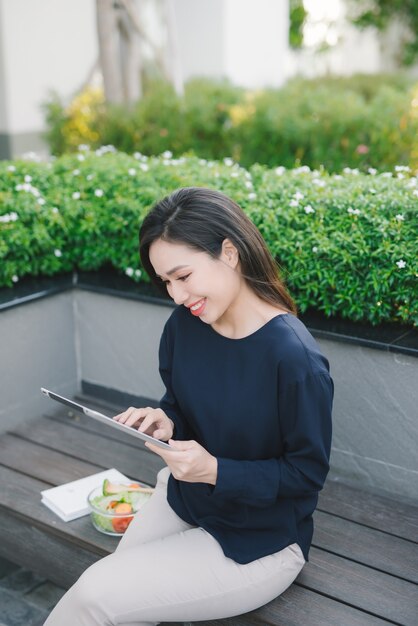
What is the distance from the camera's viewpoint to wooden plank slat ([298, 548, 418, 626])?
2.02 metres

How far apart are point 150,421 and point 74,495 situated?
26.1 inches

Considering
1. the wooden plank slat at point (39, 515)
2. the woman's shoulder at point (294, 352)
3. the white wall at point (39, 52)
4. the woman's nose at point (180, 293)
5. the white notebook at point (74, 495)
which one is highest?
the white wall at point (39, 52)

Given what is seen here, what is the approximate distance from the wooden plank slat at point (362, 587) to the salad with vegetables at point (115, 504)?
547mm

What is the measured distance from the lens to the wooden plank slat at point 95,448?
284cm

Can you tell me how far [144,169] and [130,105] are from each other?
3081 mm

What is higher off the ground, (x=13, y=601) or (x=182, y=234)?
(x=182, y=234)

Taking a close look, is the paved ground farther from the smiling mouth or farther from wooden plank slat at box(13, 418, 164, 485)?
the smiling mouth

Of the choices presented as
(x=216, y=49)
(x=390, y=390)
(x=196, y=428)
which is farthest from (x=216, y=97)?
(x=196, y=428)

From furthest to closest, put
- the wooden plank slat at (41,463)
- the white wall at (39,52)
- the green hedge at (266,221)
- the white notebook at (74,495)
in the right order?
1. the white wall at (39,52)
2. the wooden plank slat at (41,463)
3. the green hedge at (266,221)
4. the white notebook at (74,495)

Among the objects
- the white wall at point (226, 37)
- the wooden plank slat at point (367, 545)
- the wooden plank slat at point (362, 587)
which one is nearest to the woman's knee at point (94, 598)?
the wooden plank slat at point (362, 587)

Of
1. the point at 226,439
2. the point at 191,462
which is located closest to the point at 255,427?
the point at 226,439

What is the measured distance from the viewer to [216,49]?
27.4 ft

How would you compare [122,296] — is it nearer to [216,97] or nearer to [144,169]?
[144,169]

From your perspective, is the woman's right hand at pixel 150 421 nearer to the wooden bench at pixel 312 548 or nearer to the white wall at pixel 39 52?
the wooden bench at pixel 312 548
